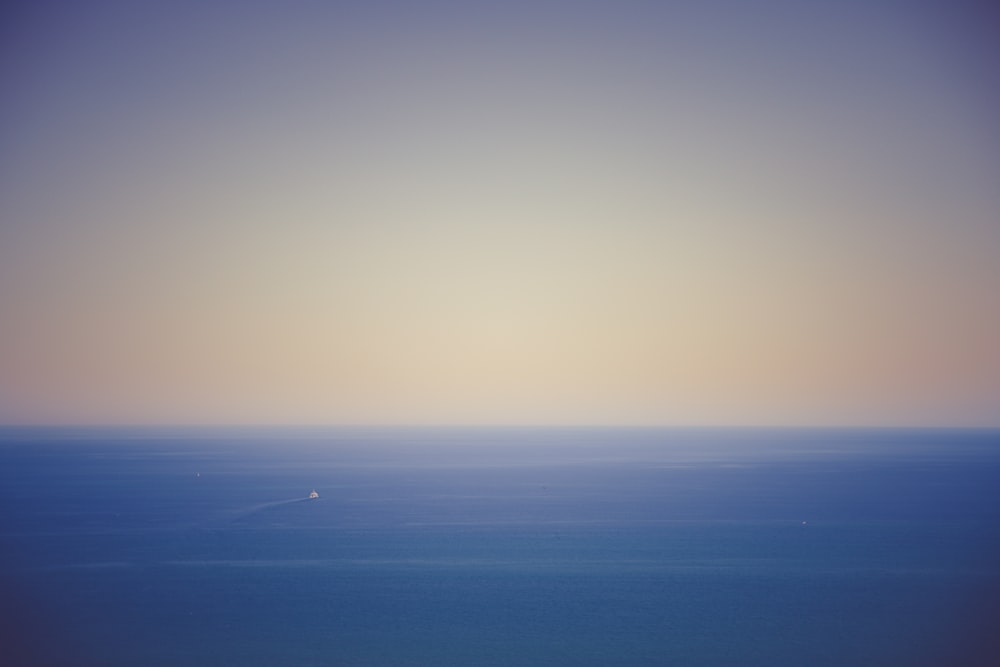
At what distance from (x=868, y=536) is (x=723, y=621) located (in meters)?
17.2

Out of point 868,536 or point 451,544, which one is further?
point 868,536

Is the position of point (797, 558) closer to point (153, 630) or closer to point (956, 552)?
point (956, 552)

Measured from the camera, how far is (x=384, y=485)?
58.1 metres

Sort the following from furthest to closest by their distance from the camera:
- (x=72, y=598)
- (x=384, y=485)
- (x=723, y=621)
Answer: (x=384, y=485) < (x=72, y=598) < (x=723, y=621)

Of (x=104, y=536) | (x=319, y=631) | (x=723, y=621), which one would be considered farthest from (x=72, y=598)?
(x=723, y=621)

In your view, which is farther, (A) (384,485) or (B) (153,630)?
(A) (384,485)

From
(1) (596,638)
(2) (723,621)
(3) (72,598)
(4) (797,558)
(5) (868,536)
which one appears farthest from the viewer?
(5) (868,536)

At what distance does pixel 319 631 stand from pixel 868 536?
26280mm

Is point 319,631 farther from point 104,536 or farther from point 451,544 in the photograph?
point 104,536

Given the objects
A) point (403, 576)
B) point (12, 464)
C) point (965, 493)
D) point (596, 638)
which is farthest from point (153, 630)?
point (12, 464)

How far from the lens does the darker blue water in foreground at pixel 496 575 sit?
67.4 ft

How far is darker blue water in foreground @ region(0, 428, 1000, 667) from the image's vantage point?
67.4ft

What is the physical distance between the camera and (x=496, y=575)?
91.6 feet

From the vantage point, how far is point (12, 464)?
7281 centimetres
